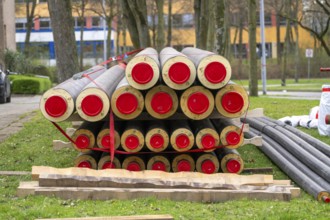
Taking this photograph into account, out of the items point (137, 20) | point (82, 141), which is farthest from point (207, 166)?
point (137, 20)

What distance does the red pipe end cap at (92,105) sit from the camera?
9234mm

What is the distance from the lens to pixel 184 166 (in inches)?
376

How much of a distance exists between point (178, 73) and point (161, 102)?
497 mm

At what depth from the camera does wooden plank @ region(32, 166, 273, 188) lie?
812 cm

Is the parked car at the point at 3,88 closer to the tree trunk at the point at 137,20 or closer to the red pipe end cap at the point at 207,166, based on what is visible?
the tree trunk at the point at 137,20

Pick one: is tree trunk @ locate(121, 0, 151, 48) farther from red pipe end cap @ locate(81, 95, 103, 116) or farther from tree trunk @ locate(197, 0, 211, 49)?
red pipe end cap @ locate(81, 95, 103, 116)

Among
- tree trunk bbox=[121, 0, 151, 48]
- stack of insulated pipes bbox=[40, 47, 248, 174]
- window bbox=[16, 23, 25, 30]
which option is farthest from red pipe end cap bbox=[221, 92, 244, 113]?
window bbox=[16, 23, 25, 30]

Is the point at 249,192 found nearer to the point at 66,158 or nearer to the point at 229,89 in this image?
the point at 229,89

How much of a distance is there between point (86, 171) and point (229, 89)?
7.61 ft

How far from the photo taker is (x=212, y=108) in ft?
30.4

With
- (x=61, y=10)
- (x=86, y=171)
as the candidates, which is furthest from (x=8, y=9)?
(x=86, y=171)

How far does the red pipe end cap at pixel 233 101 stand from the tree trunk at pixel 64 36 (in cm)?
938

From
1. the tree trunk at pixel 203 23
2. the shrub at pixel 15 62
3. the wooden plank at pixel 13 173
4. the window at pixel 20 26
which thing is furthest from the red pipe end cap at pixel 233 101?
the window at pixel 20 26

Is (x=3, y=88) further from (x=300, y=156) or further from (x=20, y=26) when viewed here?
(x=20, y=26)
